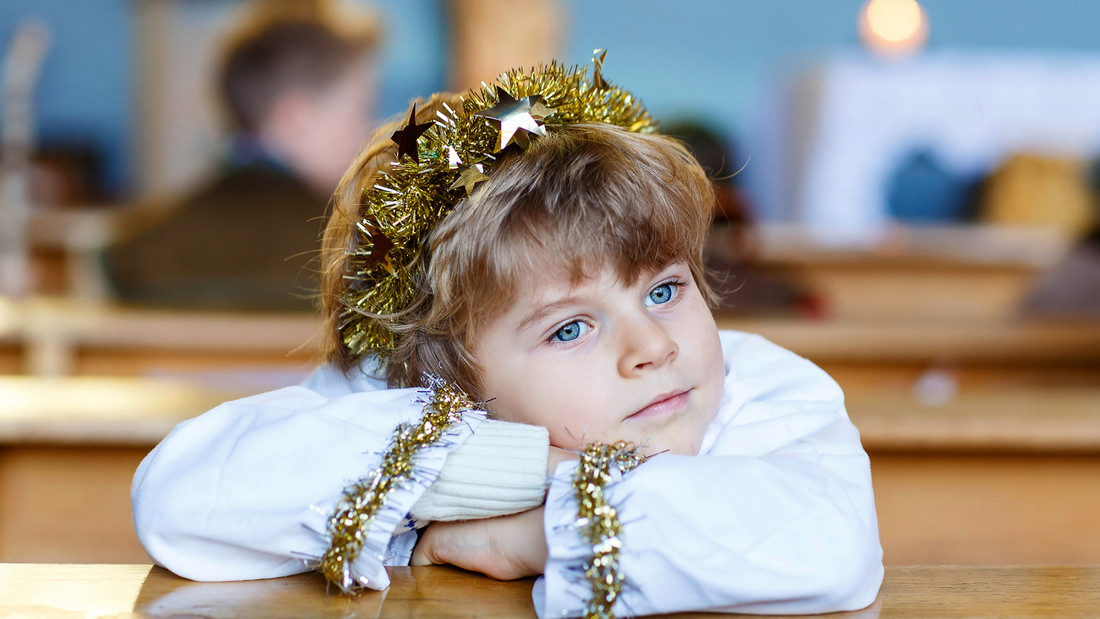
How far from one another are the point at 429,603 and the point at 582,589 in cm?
11

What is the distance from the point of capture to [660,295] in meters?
0.81

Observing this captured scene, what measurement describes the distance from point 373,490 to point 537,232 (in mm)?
223

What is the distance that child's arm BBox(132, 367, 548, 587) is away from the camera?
694 millimetres

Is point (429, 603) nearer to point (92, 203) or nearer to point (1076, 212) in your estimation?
point (1076, 212)

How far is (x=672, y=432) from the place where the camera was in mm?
778

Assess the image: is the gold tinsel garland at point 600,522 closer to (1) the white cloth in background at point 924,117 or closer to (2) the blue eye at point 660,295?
(2) the blue eye at point 660,295

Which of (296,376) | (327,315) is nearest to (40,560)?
(296,376)

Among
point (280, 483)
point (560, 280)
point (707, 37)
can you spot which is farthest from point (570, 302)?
point (707, 37)

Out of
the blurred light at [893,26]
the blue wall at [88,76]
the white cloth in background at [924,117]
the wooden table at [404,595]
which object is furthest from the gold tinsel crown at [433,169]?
the blue wall at [88,76]

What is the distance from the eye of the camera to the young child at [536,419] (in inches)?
25.6

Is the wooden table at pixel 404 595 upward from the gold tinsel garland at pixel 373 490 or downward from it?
downward

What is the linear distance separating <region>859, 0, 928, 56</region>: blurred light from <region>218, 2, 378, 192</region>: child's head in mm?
3722

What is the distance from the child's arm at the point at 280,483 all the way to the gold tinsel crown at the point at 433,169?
0.10m

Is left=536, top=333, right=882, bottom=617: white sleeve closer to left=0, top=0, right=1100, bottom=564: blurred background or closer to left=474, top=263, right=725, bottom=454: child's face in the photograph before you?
left=474, top=263, right=725, bottom=454: child's face
